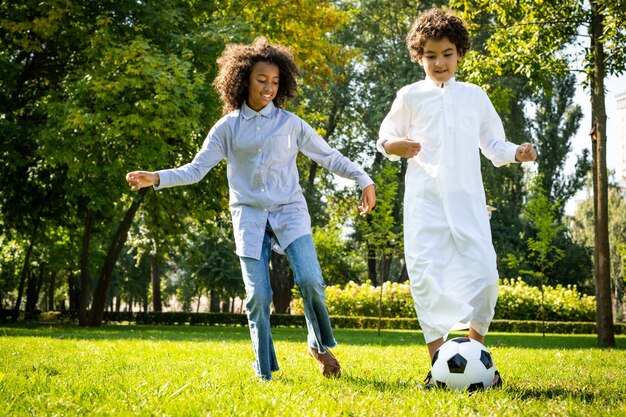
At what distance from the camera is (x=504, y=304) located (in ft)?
82.4

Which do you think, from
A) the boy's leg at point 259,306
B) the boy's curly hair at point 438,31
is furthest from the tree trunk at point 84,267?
the boy's curly hair at point 438,31

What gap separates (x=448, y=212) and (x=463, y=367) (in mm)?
1064

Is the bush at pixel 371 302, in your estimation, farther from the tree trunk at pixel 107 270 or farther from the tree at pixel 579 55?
the tree at pixel 579 55

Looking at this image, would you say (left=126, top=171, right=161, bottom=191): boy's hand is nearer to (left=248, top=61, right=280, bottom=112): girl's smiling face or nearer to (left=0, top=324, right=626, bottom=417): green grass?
(left=248, top=61, right=280, bottom=112): girl's smiling face

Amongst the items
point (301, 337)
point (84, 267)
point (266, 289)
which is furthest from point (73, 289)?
point (266, 289)

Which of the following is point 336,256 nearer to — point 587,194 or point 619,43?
point 587,194

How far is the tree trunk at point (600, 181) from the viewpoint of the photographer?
12.3 metres

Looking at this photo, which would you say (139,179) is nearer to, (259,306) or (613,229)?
(259,306)

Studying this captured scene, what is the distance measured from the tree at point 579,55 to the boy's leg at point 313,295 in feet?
28.6

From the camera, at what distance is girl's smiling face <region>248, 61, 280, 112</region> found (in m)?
5.18

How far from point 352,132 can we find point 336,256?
7.10m

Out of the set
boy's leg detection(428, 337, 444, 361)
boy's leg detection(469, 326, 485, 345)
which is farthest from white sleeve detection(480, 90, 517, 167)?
boy's leg detection(428, 337, 444, 361)

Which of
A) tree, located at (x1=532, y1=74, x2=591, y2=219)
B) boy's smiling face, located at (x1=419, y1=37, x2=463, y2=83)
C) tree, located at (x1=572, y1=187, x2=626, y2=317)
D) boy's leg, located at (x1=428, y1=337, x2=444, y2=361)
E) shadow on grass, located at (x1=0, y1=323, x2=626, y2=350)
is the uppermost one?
tree, located at (x1=532, y1=74, x2=591, y2=219)

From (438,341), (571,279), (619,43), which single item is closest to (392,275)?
(571,279)
